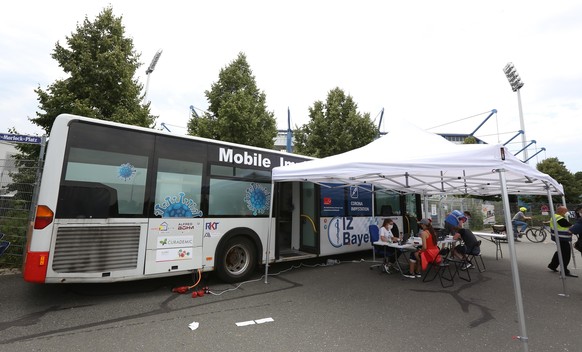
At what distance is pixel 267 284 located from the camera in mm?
5836

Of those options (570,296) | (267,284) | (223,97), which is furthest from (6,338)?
(223,97)

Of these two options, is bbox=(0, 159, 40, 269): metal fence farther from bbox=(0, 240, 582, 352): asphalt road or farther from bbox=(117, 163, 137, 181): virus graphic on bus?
bbox=(117, 163, 137, 181): virus graphic on bus

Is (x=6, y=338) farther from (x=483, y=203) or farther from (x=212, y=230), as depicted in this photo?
(x=483, y=203)

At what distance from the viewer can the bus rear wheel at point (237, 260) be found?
5.68 metres

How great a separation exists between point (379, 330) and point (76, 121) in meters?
5.29

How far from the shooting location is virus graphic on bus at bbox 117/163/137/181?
4645mm

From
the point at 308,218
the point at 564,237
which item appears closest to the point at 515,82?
the point at 564,237

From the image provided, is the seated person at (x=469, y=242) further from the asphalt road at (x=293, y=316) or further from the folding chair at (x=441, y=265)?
the asphalt road at (x=293, y=316)

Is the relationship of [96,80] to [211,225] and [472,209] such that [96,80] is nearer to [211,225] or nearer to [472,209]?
[211,225]

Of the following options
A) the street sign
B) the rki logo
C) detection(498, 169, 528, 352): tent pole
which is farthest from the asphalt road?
the street sign

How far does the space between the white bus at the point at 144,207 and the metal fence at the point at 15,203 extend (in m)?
2.79

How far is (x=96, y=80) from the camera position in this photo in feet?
31.0

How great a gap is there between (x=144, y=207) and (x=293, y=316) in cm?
298

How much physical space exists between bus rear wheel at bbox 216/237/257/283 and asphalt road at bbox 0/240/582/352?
0.86 feet
